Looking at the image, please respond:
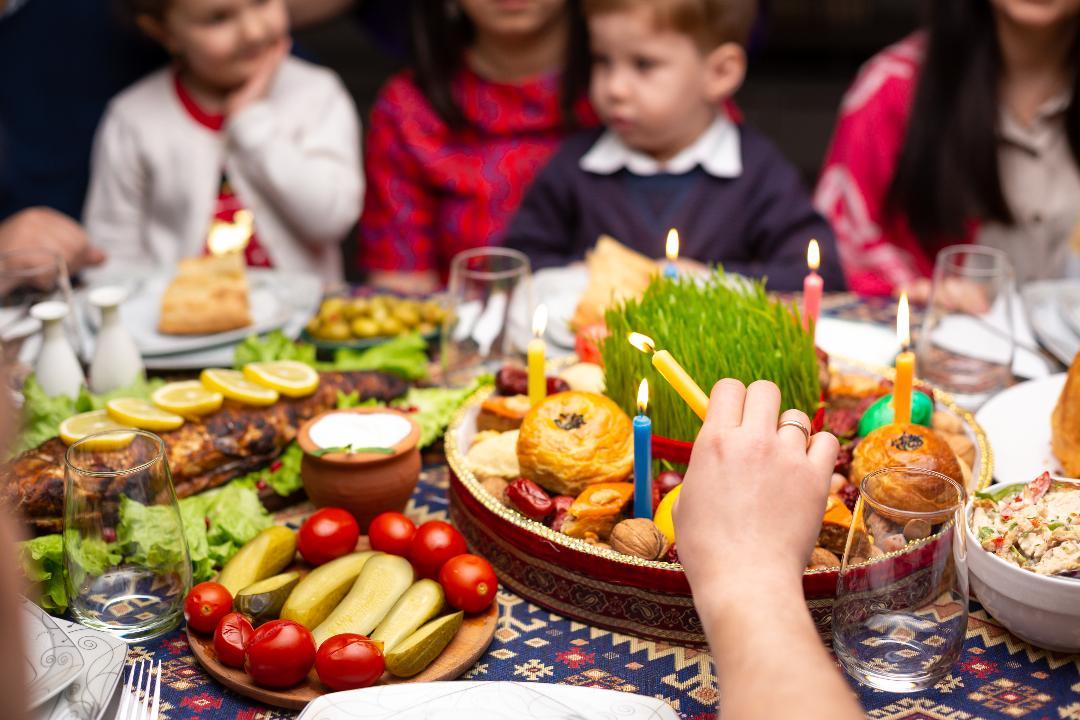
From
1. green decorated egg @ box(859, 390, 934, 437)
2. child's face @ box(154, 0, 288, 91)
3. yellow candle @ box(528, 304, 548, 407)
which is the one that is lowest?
green decorated egg @ box(859, 390, 934, 437)

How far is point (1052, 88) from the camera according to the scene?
3.06 meters

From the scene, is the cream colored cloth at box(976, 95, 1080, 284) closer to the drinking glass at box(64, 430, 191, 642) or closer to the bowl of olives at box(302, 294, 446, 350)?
the bowl of olives at box(302, 294, 446, 350)

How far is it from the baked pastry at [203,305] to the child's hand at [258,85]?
3.46 ft

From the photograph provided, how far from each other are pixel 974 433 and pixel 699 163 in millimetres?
1448

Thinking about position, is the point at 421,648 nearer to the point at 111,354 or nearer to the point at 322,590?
the point at 322,590

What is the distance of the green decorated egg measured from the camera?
1697mm

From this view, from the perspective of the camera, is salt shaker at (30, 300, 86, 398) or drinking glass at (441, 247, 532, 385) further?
drinking glass at (441, 247, 532, 385)

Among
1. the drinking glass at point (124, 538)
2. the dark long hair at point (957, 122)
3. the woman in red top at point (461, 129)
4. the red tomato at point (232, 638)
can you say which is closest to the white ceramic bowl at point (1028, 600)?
the red tomato at point (232, 638)

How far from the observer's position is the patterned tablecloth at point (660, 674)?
1.30 metres

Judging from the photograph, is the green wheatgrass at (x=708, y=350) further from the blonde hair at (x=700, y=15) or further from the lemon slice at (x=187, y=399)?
the blonde hair at (x=700, y=15)

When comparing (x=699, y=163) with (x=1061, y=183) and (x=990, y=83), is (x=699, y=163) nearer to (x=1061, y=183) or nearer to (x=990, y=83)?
(x=990, y=83)

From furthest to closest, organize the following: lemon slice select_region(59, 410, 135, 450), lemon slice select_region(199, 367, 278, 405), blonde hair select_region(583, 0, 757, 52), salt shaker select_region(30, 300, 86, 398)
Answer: blonde hair select_region(583, 0, 757, 52) < salt shaker select_region(30, 300, 86, 398) < lemon slice select_region(199, 367, 278, 405) < lemon slice select_region(59, 410, 135, 450)

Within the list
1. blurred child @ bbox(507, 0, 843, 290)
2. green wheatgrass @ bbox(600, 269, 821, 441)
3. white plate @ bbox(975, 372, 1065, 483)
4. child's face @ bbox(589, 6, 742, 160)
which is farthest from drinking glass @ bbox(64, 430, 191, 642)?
child's face @ bbox(589, 6, 742, 160)

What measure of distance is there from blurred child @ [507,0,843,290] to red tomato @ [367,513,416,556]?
4.47 feet
